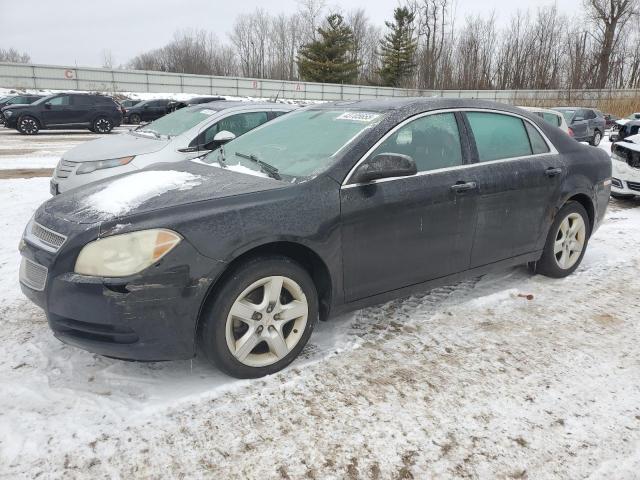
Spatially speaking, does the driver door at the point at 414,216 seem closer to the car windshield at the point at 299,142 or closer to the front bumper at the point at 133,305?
the car windshield at the point at 299,142

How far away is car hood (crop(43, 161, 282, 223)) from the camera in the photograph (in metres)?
2.67

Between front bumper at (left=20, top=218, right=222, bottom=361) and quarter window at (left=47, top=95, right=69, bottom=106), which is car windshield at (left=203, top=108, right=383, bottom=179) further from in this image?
quarter window at (left=47, top=95, right=69, bottom=106)

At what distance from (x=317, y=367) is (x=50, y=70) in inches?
1715

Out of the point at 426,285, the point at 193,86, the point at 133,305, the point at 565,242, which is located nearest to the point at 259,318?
the point at 133,305

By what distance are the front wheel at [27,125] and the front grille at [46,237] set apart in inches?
767

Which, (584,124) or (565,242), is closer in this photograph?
(565,242)

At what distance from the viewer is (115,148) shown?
678 cm

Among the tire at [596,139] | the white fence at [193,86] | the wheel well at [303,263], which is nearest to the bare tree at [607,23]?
the white fence at [193,86]

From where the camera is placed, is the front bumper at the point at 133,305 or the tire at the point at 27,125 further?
the tire at the point at 27,125

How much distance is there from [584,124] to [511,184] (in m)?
18.9

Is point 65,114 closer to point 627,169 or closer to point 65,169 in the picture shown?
point 65,169

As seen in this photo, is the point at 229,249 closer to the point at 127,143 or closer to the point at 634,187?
the point at 127,143

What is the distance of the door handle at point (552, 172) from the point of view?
A: 417cm

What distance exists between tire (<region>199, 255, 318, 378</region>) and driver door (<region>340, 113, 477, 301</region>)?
353mm
